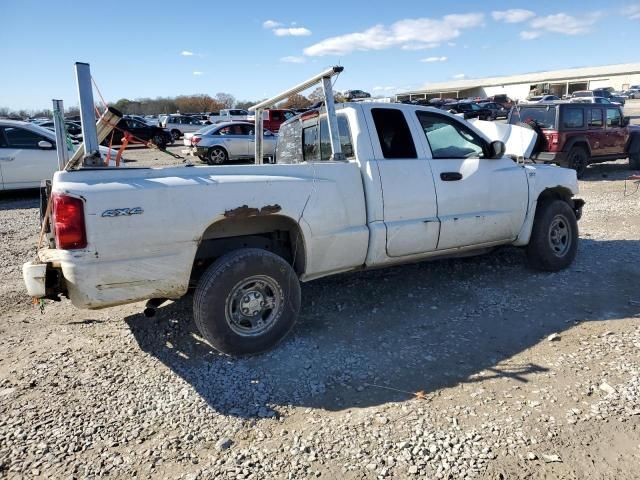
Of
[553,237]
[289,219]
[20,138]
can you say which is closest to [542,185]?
[553,237]

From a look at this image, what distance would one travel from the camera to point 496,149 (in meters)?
4.70

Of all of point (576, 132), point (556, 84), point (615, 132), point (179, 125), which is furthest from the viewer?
point (556, 84)

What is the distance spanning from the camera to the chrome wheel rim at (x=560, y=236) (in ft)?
17.7

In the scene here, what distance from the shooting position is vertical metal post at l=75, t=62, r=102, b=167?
3211 mm

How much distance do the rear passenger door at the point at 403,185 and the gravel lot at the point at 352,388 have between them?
72 cm

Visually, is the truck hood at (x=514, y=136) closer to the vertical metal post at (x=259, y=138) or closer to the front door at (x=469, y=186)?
the front door at (x=469, y=186)

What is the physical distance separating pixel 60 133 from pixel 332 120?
7.07ft

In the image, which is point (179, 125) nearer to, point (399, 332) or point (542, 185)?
point (542, 185)

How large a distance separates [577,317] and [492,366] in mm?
1332

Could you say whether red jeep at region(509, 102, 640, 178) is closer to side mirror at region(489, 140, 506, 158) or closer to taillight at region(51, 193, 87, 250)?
side mirror at region(489, 140, 506, 158)

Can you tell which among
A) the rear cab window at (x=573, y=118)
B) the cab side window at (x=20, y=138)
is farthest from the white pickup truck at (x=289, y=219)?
the cab side window at (x=20, y=138)

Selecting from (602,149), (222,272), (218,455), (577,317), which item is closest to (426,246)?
(577,317)

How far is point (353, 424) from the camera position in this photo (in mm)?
2863

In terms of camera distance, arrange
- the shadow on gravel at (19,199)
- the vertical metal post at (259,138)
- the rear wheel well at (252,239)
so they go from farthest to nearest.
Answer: the shadow on gravel at (19,199)
the vertical metal post at (259,138)
the rear wheel well at (252,239)
